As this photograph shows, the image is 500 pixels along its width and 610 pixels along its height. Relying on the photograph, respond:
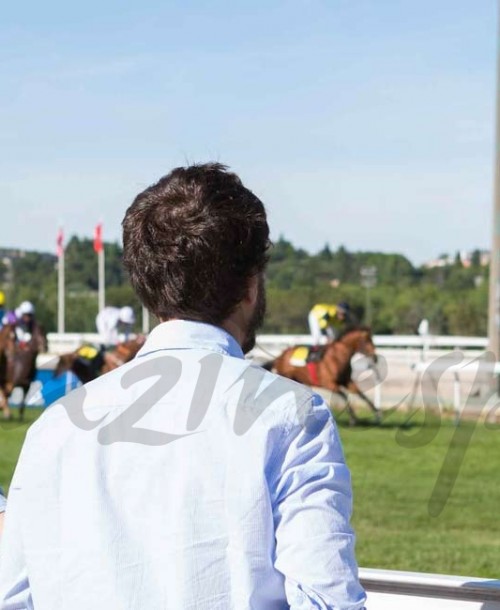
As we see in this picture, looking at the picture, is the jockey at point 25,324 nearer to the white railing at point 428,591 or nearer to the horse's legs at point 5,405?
the horse's legs at point 5,405

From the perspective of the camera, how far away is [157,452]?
1.25 meters

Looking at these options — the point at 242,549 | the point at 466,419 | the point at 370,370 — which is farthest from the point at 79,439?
the point at 370,370

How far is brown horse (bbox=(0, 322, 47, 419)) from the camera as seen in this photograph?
1496cm

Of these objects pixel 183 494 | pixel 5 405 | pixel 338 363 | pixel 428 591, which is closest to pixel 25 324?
pixel 5 405

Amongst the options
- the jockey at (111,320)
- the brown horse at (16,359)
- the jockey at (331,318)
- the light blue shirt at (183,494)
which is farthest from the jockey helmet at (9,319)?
the light blue shirt at (183,494)

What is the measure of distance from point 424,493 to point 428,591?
19.6ft

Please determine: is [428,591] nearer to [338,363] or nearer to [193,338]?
[193,338]

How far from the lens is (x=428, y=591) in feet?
6.42

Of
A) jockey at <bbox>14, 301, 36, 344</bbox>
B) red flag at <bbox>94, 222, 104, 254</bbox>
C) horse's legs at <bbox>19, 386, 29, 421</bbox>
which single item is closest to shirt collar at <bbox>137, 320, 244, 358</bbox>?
horse's legs at <bbox>19, 386, 29, 421</bbox>

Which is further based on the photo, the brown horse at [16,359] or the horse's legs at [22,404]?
the brown horse at [16,359]

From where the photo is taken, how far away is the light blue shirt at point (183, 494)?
117cm

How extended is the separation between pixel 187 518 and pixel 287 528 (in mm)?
115

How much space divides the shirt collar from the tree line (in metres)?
19.5

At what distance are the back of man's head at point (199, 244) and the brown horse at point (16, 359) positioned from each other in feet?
45.2
